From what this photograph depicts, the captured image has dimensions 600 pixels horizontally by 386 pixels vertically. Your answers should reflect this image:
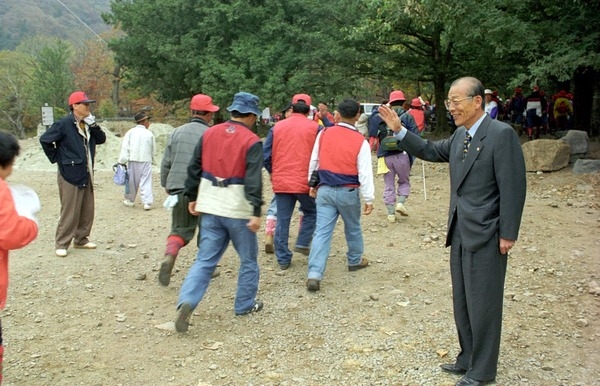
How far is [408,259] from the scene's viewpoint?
6.41 metres

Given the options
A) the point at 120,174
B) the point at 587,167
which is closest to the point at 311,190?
the point at 120,174

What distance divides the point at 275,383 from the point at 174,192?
2.60 m

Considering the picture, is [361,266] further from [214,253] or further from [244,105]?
[244,105]

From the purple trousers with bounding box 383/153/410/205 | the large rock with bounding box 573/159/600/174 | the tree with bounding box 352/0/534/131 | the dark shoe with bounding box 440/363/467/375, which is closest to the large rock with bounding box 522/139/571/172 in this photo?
the large rock with bounding box 573/159/600/174

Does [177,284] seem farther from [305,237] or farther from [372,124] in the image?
[372,124]

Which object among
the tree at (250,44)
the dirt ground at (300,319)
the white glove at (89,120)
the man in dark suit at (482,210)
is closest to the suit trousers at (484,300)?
the man in dark suit at (482,210)

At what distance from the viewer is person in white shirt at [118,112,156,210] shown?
960 centimetres

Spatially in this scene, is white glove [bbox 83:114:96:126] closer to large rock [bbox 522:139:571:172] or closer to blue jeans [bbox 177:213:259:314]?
blue jeans [bbox 177:213:259:314]

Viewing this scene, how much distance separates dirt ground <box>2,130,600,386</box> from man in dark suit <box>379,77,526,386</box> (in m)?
0.51

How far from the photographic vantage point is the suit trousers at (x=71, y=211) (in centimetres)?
645

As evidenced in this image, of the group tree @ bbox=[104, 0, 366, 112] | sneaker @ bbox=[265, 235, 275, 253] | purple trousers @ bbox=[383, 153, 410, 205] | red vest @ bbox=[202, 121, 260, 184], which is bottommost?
sneaker @ bbox=[265, 235, 275, 253]

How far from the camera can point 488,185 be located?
3387 millimetres

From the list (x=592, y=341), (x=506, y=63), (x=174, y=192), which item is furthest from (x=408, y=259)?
(x=506, y=63)

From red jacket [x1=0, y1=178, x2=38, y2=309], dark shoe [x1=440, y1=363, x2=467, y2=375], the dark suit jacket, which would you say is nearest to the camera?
red jacket [x1=0, y1=178, x2=38, y2=309]
